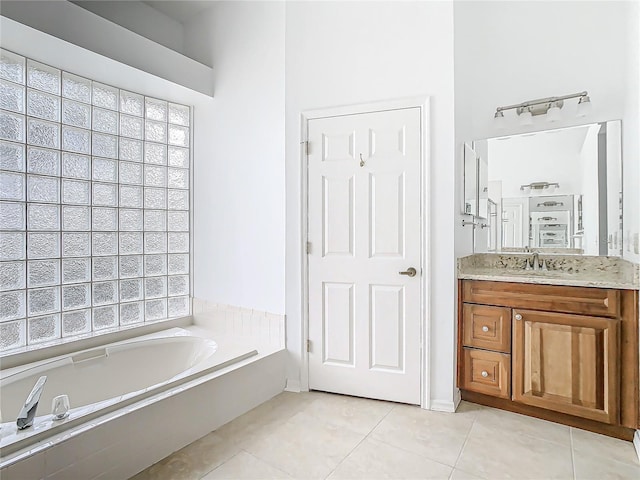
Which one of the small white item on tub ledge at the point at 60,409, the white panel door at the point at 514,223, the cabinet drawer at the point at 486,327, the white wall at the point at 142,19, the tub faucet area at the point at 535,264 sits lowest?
the small white item on tub ledge at the point at 60,409

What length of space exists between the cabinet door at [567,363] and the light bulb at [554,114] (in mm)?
1310

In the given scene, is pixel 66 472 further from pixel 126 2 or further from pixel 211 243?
pixel 126 2

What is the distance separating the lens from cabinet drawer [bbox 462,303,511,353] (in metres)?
2.32

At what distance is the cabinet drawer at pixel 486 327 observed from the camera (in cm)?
232

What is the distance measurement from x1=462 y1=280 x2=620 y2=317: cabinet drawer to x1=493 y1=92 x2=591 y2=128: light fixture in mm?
1179

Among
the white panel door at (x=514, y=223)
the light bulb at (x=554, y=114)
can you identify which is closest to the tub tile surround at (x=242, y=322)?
the white panel door at (x=514, y=223)

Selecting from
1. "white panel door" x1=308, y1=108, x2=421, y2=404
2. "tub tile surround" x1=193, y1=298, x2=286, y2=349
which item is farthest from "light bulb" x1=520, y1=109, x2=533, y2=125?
"tub tile surround" x1=193, y1=298, x2=286, y2=349

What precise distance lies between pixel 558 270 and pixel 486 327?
729mm

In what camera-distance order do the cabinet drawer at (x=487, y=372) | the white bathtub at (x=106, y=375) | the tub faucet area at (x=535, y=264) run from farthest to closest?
the tub faucet area at (x=535, y=264) → the cabinet drawer at (x=487, y=372) → the white bathtub at (x=106, y=375)

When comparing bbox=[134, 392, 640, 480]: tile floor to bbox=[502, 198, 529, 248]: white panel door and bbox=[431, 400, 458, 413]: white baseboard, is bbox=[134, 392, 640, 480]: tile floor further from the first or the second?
bbox=[502, 198, 529, 248]: white panel door

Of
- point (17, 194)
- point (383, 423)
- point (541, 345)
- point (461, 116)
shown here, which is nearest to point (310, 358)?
point (383, 423)

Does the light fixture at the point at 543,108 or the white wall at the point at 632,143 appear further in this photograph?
the light fixture at the point at 543,108

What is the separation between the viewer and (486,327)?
2.38m

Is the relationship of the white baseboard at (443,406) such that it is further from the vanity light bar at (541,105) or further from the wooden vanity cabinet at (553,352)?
the vanity light bar at (541,105)
